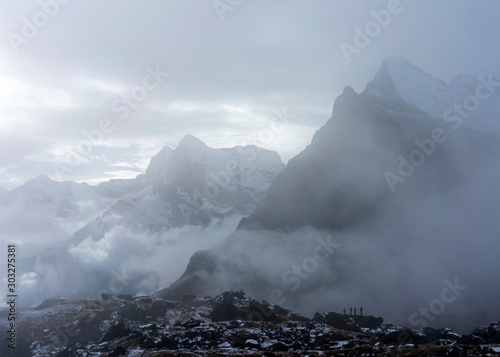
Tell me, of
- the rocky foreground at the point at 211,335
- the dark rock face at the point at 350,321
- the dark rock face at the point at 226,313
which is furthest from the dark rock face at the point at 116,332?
the dark rock face at the point at 350,321

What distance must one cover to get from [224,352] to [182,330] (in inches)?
1110

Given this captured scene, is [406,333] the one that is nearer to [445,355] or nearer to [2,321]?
[445,355]

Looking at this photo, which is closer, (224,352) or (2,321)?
(224,352)

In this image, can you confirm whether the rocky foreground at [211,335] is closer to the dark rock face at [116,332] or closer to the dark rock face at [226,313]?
the dark rock face at [226,313]

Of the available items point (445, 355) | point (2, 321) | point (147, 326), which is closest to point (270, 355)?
point (445, 355)

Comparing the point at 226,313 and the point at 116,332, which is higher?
the point at 116,332

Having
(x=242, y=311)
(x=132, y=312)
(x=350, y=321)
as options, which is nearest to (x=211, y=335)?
(x=132, y=312)

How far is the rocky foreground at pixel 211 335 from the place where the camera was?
77500 mm

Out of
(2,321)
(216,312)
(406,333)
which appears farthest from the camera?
(216,312)

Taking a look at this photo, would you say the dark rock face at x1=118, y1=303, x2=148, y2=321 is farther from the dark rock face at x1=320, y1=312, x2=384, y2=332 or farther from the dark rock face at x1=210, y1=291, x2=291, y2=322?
the dark rock face at x1=320, y1=312, x2=384, y2=332

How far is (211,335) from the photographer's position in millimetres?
97812

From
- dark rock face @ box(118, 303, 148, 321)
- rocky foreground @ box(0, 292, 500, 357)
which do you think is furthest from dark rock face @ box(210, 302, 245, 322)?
dark rock face @ box(118, 303, 148, 321)

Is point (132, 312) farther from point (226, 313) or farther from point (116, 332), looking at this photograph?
point (226, 313)

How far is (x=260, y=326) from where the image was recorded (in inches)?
4341
